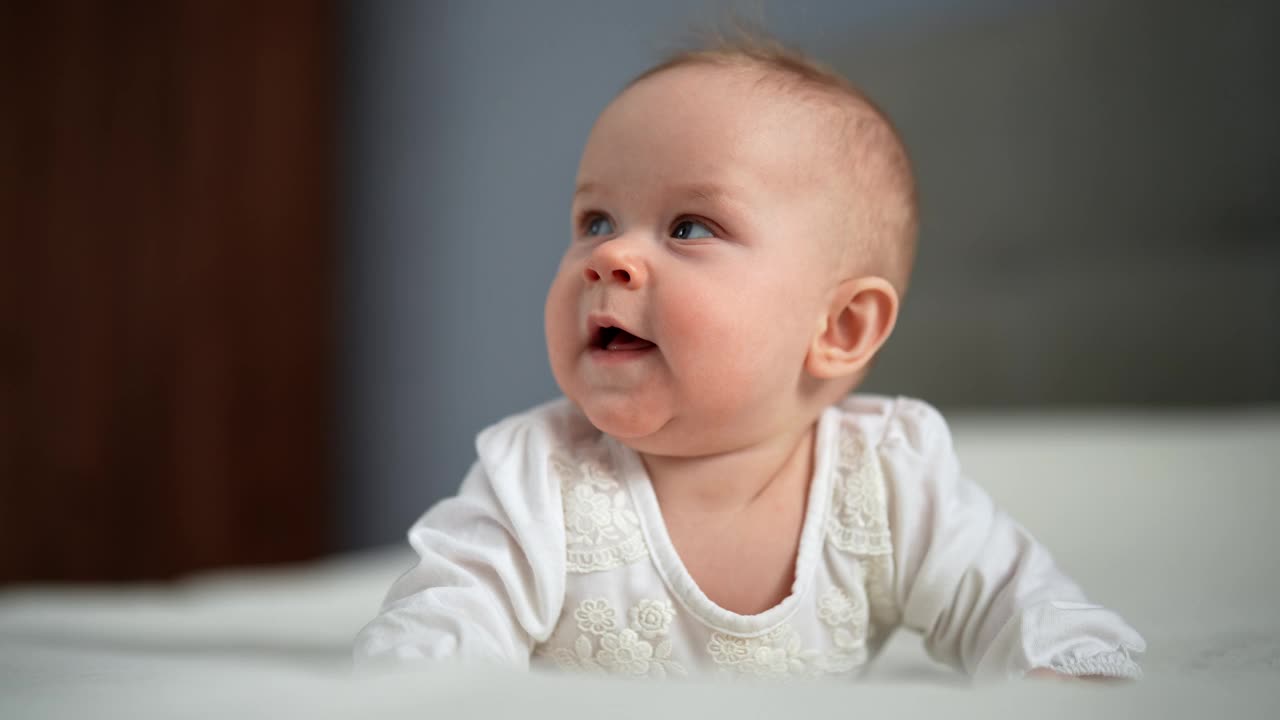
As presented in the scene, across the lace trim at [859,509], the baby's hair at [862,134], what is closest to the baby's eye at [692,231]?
the baby's hair at [862,134]

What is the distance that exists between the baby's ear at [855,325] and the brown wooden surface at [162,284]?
230 centimetres

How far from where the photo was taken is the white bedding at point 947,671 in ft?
1.66

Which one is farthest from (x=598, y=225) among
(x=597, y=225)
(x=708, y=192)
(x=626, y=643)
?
(x=626, y=643)

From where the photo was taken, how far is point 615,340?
789mm

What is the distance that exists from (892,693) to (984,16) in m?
1.89

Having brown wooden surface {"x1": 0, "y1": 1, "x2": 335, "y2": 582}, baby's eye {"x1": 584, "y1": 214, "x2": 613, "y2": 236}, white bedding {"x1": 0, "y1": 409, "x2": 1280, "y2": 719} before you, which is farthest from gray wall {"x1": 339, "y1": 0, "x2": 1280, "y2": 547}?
baby's eye {"x1": 584, "y1": 214, "x2": 613, "y2": 236}

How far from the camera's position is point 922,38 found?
2.16 meters

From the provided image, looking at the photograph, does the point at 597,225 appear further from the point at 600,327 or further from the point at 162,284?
the point at 162,284

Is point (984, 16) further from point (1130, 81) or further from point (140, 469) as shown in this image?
point (140, 469)

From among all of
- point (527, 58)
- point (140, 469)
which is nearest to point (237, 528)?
point (140, 469)

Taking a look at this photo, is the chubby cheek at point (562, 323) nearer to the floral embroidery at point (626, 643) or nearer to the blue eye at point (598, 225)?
the blue eye at point (598, 225)

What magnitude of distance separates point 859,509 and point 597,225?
29 cm

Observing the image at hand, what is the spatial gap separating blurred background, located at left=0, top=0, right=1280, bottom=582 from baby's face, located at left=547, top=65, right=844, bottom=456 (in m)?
1.04

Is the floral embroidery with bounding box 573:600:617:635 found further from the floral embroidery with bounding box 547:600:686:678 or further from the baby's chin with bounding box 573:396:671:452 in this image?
the baby's chin with bounding box 573:396:671:452
